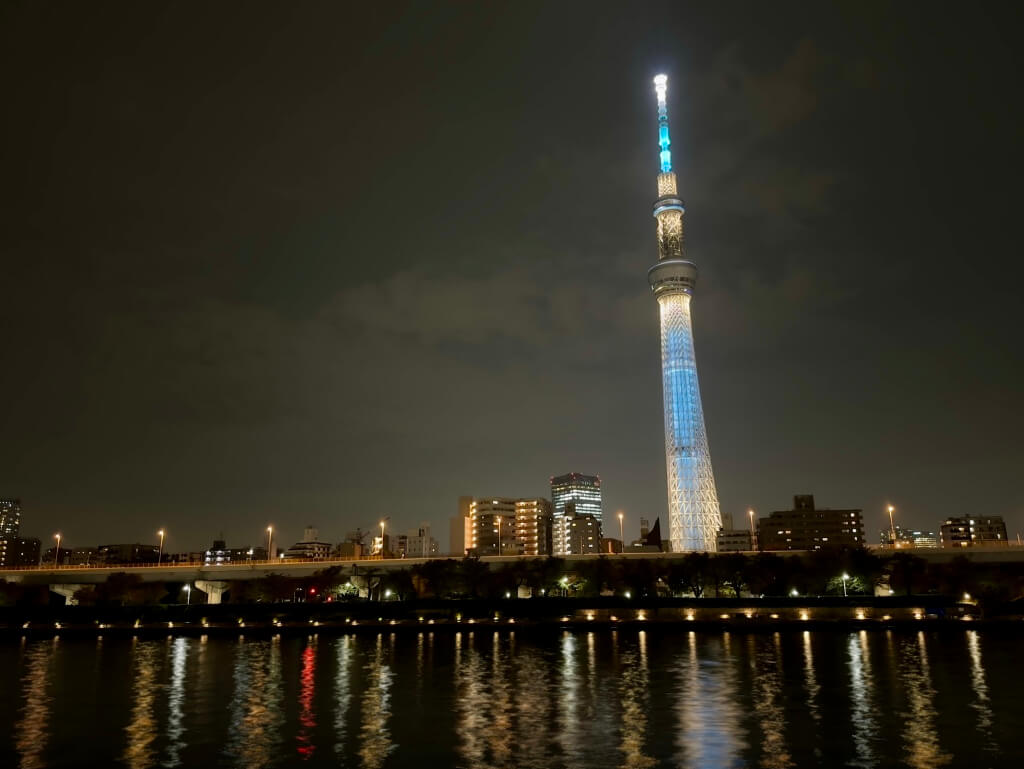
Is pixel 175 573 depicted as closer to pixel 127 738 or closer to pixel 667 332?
pixel 127 738

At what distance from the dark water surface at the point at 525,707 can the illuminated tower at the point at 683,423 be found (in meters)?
99.2

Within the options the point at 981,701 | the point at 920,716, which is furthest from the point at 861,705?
the point at 981,701

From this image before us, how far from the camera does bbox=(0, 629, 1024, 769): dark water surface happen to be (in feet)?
84.5

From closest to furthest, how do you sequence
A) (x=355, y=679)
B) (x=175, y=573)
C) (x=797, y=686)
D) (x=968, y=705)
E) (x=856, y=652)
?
(x=968, y=705) → (x=797, y=686) → (x=355, y=679) → (x=856, y=652) → (x=175, y=573)

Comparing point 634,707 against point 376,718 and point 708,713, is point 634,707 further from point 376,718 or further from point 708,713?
point 376,718

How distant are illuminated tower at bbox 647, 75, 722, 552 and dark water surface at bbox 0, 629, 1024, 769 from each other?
325 ft

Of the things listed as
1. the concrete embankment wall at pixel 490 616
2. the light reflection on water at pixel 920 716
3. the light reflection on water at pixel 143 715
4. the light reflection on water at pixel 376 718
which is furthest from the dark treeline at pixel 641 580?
the light reflection on water at pixel 376 718

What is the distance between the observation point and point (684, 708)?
109 ft

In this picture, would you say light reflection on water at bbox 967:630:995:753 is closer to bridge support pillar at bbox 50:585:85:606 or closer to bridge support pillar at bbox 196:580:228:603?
bridge support pillar at bbox 196:580:228:603

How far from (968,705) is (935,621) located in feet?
136

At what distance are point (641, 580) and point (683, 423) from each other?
209 ft

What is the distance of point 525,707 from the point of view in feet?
112

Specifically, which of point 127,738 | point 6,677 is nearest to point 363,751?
point 127,738

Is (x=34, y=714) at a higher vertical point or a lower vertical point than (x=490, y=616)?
higher
